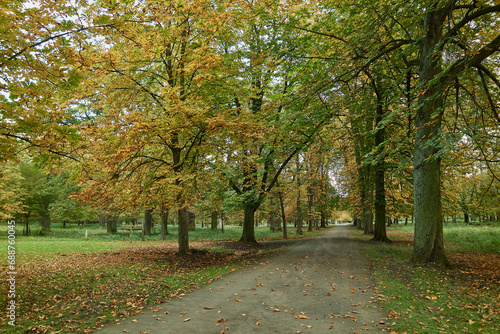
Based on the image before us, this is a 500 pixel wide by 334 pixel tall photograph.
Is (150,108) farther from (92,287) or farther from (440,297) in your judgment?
(440,297)

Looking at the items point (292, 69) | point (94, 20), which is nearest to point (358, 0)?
point (292, 69)

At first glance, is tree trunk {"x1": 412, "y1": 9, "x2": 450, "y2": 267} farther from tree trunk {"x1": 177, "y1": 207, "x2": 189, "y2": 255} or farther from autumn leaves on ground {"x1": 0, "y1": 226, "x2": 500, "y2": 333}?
tree trunk {"x1": 177, "y1": 207, "x2": 189, "y2": 255}

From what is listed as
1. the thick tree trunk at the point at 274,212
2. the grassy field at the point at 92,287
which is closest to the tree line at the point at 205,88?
the grassy field at the point at 92,287

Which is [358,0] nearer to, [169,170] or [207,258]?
[169,170]

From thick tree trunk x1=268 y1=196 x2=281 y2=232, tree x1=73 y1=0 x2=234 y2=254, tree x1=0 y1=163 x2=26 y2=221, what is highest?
tree x1=73 y1=0 x2=234 y2=254

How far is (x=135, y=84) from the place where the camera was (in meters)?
10.4

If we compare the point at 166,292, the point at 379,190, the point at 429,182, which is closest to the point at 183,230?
the point at 166,292

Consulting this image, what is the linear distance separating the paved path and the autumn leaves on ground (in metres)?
0.44

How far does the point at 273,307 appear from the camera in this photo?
18.7 ft

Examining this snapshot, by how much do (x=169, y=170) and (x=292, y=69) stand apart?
7.03m

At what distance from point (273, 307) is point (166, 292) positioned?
296cm

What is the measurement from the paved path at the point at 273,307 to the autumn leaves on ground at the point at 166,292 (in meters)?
0.44

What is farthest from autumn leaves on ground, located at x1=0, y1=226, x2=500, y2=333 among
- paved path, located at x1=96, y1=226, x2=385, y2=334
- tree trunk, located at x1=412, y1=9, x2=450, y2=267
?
tree trunk, located at x1=412, y1=9, x2=450, y2=267

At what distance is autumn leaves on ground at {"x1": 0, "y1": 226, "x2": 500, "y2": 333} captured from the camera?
482cm
